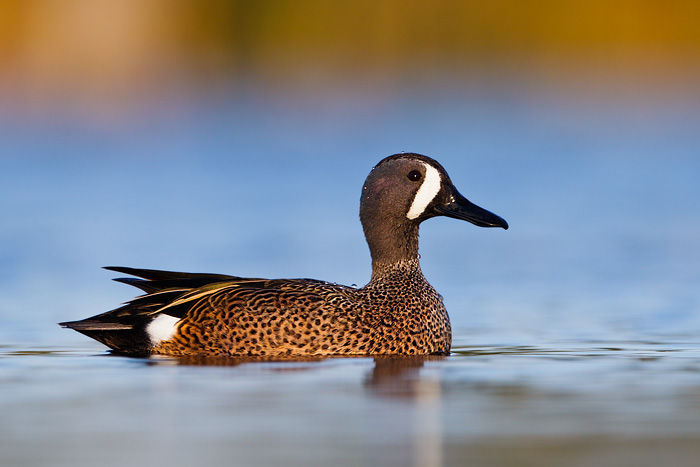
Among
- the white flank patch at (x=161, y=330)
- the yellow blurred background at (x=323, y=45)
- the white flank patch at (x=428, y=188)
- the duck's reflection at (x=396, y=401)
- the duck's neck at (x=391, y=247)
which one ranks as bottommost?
the duck's reflection at (x=396, y=401)

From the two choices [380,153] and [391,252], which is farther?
[380,153]

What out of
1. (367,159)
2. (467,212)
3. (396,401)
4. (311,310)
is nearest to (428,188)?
(467,212)

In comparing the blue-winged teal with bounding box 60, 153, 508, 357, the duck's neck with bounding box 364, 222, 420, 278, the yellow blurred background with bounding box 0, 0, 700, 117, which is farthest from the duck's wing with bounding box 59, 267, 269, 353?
the yellow blurred background with bounding box 0, 0, 700, 117

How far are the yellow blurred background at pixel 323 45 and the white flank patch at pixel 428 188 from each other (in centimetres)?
1829

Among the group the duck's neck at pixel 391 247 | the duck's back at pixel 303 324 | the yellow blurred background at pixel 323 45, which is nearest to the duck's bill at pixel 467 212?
the duck's neck at pixel 391 247

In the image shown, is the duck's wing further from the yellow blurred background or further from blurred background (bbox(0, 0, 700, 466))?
the yellow blurred background

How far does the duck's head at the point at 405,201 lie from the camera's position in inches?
320

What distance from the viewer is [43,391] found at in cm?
607

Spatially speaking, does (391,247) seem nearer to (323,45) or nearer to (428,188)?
(428,188)

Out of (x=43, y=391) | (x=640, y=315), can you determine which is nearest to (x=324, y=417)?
(x=43, y=391)

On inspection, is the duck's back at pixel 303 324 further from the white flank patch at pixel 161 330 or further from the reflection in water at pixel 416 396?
the reflection in water at pixel 416 396

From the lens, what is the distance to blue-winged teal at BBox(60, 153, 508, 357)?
7.50 meters

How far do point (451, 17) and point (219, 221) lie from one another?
1180 cm

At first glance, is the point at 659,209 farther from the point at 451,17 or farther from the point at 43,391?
the point at 43,391
